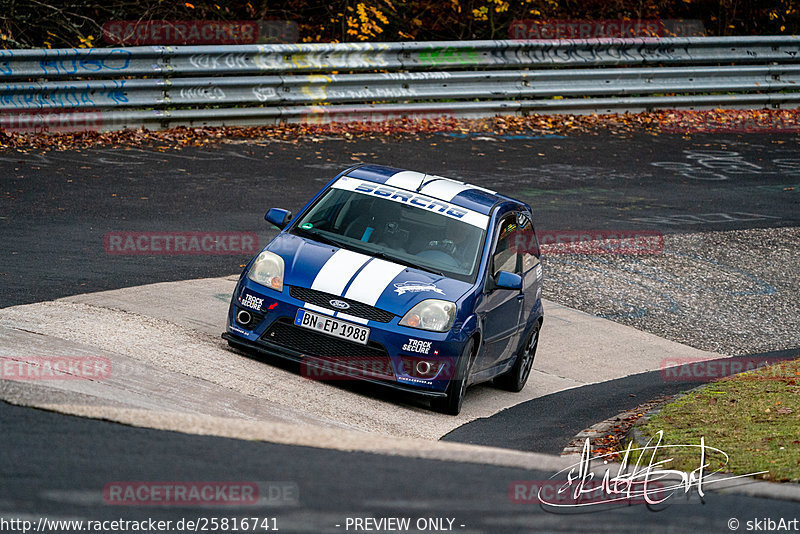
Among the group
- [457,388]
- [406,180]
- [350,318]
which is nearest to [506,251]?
[406,180]

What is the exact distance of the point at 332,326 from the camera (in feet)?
25.3

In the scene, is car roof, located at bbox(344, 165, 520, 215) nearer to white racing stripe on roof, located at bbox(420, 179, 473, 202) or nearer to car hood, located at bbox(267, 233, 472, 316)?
white racing stripe on roof, located at bbox(420, 179, 473, 202)

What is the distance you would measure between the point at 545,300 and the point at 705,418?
4.23m

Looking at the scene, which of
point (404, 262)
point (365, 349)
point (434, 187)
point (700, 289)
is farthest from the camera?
point (700, 289)

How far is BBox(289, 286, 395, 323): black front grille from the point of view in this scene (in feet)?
25.3

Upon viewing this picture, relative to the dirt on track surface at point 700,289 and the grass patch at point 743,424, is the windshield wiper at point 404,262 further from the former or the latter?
the dirt on track surface at point 700,289

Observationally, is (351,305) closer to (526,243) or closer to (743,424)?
(526,243)

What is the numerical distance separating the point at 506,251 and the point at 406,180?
106cm

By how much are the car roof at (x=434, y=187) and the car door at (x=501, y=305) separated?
24 centimetres

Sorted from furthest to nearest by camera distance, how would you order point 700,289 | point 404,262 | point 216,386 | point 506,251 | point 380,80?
point 380,80, point 700,289, point 506,251, point 404,262, point 216,386

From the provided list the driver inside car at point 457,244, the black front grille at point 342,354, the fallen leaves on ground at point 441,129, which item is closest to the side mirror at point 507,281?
the driver inside car at point 457,244

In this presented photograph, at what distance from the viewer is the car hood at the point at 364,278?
781cm

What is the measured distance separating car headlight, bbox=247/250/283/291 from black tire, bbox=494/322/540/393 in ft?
7.24
